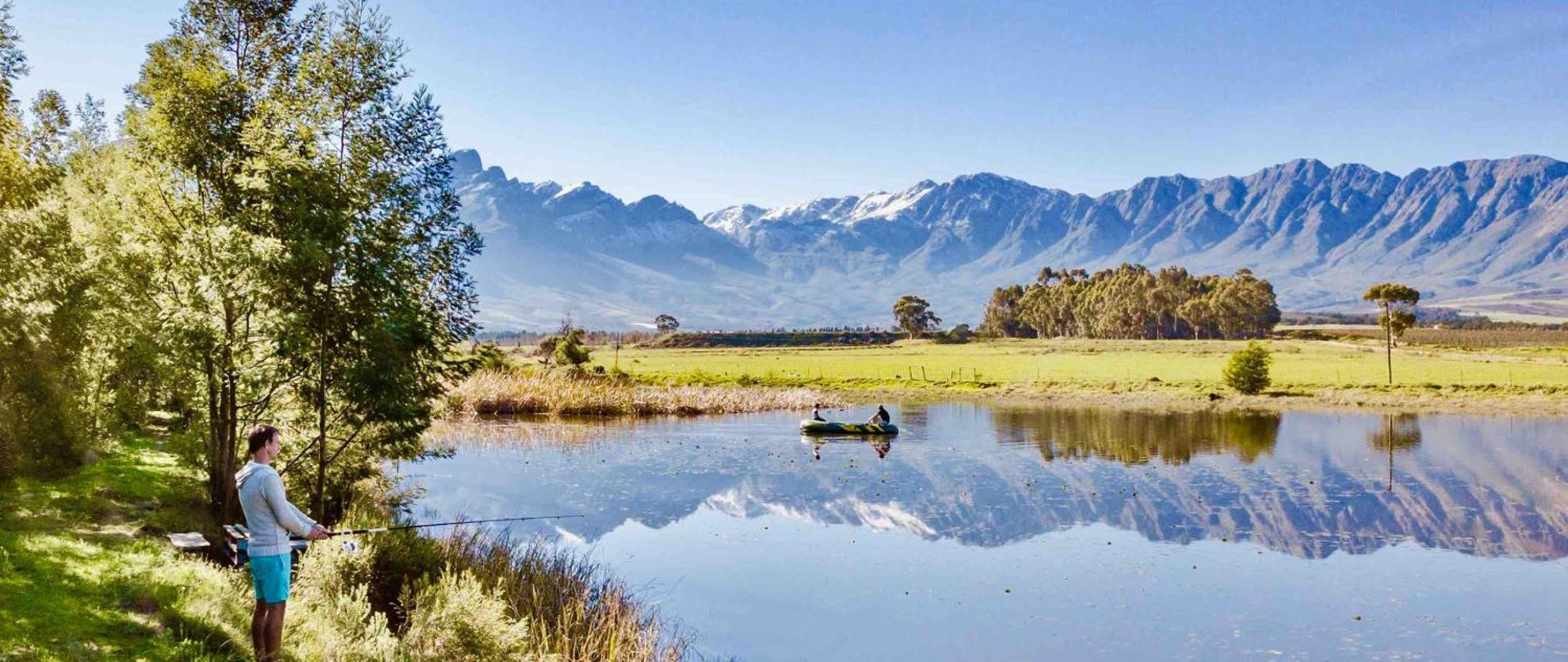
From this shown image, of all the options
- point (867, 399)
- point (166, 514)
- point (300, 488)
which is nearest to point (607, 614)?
point (300, 488)

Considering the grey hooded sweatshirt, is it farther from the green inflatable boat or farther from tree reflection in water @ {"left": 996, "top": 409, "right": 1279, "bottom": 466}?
the green inflatable boat

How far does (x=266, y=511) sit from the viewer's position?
1172cm

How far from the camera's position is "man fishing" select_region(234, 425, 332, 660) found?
1166 cm

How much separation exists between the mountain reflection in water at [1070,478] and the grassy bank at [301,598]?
382 inches

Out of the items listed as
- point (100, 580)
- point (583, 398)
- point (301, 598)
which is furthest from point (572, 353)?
point (100, 580)

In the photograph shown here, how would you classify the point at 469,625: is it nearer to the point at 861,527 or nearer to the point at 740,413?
the point at 861,527

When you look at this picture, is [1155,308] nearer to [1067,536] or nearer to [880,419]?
[880,419]

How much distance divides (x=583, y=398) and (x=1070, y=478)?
36337mm

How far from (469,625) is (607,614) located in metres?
4.10

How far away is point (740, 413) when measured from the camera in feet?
222

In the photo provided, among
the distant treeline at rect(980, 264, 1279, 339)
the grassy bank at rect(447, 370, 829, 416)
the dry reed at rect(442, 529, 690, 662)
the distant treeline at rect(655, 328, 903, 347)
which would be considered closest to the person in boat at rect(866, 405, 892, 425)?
the grassy bank at rect(447, 370, 829, 416)

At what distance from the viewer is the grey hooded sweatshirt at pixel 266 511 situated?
11.6 metres

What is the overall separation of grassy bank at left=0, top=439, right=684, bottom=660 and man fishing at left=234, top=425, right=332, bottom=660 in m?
1.02

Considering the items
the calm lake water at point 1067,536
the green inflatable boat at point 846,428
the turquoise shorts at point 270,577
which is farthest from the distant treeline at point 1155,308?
the turquoise shorts at point 270,577
